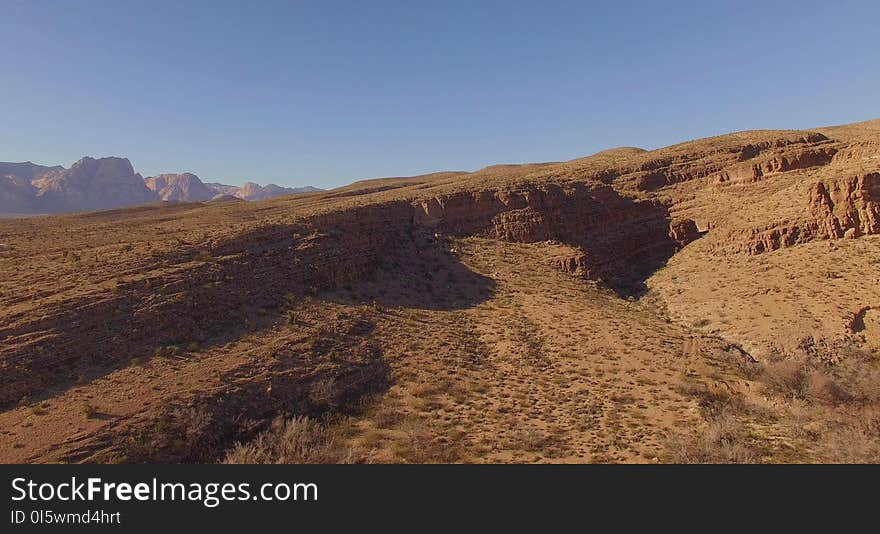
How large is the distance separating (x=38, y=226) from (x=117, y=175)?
6543 inches

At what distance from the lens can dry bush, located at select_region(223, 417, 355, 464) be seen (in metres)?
11.8

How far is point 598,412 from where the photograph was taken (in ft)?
50.3

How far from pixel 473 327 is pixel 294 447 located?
1260 centimetres

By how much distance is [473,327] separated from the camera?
23.5 metres

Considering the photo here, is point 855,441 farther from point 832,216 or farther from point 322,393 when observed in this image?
point 832,216

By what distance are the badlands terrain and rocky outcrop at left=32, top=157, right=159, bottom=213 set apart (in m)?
148

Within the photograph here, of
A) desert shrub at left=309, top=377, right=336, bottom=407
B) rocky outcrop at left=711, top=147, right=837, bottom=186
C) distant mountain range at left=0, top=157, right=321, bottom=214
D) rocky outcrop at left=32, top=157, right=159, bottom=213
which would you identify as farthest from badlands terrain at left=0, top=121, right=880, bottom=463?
rocky outcrop at left=32, top=157, right=159, bottom=213

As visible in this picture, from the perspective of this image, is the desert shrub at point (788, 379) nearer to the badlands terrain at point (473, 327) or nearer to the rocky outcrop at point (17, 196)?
the badlands terrain at point (473, 327)

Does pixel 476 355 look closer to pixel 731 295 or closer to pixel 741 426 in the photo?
pixel 741 426

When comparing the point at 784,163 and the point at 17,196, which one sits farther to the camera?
the point at 17,196

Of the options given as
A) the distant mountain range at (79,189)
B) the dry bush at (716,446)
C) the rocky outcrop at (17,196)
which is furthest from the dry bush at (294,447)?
the rocky outcrop at (17,196)

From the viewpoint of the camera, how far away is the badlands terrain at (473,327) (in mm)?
13219

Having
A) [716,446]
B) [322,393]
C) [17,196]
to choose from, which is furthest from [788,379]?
[17,196]

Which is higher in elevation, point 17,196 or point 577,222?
point 17,196
